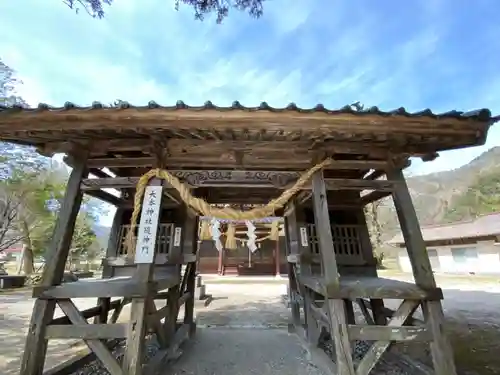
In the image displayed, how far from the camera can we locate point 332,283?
3.16 meters

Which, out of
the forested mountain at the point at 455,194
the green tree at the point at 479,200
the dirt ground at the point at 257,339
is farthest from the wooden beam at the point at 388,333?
the green tree at the point at 479,200

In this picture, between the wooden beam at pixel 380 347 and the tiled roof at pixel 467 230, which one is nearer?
the wooden beam at pixel 380 347

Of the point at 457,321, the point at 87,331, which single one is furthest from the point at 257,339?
the point at 457,321

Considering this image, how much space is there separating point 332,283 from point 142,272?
2.09 metres

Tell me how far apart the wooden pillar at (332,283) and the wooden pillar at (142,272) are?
1934mm

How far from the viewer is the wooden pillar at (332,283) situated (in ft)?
9.48

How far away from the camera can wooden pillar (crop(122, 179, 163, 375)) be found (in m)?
2.92

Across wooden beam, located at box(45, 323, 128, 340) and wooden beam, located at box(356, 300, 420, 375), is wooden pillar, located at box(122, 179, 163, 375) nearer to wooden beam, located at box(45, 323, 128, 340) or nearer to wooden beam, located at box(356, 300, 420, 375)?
wooden beam, located at box(45, 323, 128, 340)

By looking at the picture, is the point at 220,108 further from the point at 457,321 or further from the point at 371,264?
the point at 457,321

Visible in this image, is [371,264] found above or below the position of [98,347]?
above

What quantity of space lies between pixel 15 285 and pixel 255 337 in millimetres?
15072

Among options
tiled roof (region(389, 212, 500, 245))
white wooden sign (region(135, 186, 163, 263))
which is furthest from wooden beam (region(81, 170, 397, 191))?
tiled roof (region(389, 212, 500, 245))

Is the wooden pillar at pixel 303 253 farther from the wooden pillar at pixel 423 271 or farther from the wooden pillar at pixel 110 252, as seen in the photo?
the wooden pillar at pixel 110 252

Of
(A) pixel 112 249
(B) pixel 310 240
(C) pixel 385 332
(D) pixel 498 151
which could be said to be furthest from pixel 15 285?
(D) pixel 498 151
